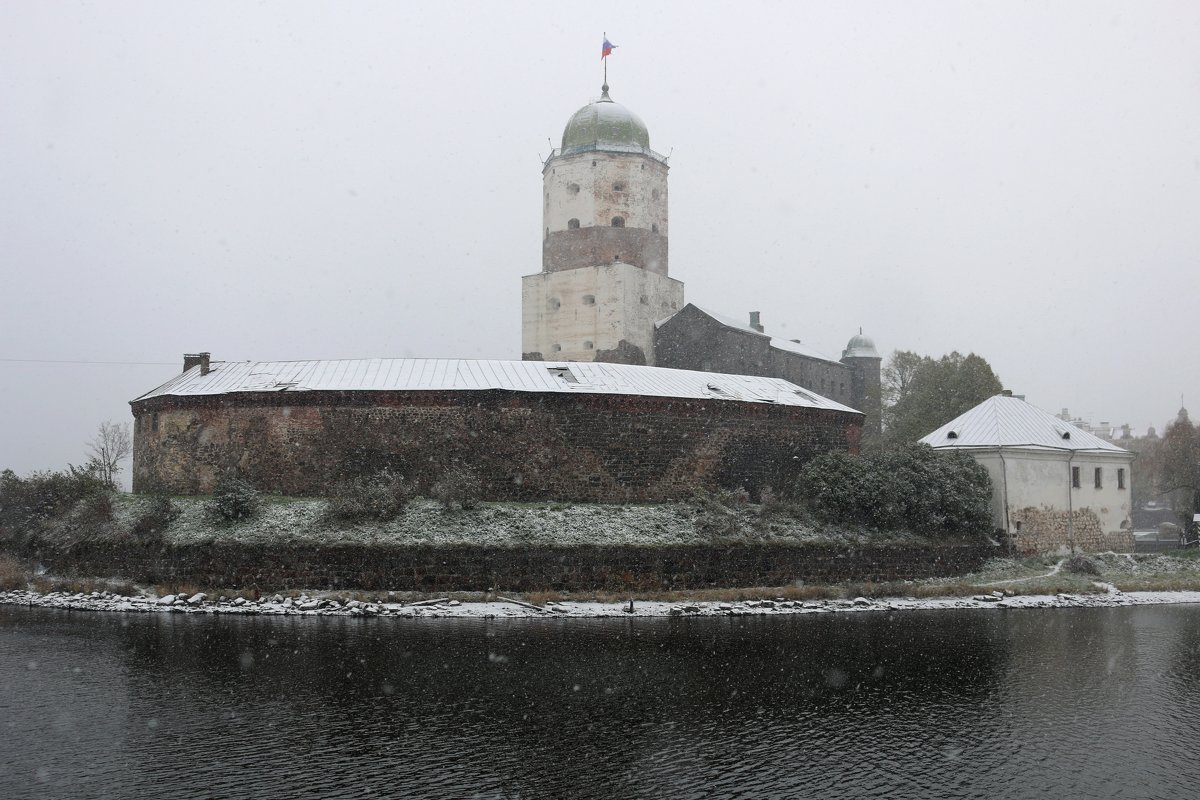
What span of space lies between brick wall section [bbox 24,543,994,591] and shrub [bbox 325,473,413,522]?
1.68 metres

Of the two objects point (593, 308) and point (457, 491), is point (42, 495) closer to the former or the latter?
point (457, 491)

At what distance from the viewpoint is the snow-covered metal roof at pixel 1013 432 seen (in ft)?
90.9

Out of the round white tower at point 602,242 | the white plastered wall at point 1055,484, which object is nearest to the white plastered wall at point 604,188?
the round white tower at point 602,242

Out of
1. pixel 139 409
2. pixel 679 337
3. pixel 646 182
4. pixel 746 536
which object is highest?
pixel 646 182

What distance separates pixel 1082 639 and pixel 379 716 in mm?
11441

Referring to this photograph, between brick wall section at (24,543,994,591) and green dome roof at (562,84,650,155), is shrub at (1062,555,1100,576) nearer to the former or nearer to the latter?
brick wall section at (24,543,994,591)

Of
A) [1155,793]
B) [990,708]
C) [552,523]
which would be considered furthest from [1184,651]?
[552,523]

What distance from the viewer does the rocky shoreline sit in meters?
18.0

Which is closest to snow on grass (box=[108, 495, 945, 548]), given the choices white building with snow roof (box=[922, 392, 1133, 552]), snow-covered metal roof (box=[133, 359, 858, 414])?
snow-covered metal roof (box=[133, 359, 858, 414])

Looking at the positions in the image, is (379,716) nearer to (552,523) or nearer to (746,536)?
(552,523)

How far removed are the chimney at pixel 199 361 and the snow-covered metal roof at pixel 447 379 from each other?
16 centimetres

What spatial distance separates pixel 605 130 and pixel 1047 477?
22.5 metres

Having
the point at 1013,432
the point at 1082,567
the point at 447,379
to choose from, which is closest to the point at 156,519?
the point at 447,379

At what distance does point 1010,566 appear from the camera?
25047mm
